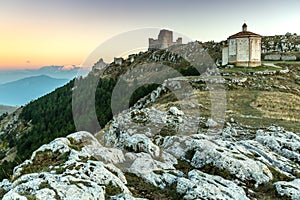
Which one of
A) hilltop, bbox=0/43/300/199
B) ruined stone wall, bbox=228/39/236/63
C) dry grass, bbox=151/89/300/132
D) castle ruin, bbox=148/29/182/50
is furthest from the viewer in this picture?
castle ruin, bbox=148/29/182/50

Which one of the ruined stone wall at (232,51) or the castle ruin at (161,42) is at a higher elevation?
the castle ruin at (161,42)

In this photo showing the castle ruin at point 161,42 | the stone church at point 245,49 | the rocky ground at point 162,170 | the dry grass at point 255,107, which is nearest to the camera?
the rocky ground at point 162,170

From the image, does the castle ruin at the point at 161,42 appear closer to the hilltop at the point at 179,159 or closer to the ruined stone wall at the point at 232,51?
the ruined stone wall at the point at 232,51

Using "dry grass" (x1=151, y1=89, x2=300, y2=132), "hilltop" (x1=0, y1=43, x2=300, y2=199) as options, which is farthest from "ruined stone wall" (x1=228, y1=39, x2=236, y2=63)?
"hilltop" (x1=0, y1=43, x2=300, y2=199)

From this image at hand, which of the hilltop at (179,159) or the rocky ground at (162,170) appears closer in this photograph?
the rocky ground at (162,170)

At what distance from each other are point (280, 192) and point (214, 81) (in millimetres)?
38869

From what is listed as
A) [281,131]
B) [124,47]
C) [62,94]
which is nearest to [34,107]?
[62,94]

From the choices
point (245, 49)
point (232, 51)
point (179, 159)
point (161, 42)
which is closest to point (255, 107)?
point (179, 159)

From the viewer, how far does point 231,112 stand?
3662 cm

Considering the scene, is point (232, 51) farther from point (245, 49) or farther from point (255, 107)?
point (255, 107)

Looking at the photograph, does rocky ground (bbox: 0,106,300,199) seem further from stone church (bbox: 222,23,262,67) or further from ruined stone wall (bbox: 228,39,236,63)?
ruined stone wall (bbox: 228,39,236,63)

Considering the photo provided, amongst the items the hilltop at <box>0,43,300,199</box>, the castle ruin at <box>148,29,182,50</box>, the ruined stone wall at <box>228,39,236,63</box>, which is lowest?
the hilltop at <box>0,43,300,199</box>

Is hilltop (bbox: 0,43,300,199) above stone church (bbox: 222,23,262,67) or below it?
below

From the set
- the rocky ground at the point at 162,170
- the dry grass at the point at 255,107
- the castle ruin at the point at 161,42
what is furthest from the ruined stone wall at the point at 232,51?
the castle ruin at the point at 161,42
